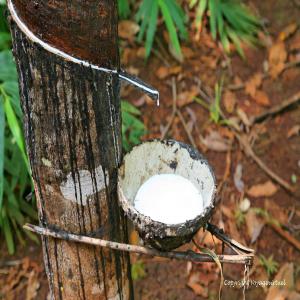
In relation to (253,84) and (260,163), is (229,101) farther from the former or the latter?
(260,163)

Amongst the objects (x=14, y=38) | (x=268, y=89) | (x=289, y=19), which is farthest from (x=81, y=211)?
Result: (x=289, y=19)

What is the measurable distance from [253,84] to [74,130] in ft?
6.89

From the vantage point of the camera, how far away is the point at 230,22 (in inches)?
123

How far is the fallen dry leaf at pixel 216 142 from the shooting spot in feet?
9.12

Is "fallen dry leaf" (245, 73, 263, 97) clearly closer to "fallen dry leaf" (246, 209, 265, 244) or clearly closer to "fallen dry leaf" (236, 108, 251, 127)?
"fallen dry leaf" (236, 108, 251, 127)

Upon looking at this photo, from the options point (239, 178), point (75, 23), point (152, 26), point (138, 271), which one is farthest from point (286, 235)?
point (75, 23)

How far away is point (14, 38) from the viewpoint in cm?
107

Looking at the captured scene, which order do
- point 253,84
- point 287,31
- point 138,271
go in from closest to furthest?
point 138,271
point 253,84
point 287,31

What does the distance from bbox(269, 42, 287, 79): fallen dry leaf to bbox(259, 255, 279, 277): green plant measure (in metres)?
1.19

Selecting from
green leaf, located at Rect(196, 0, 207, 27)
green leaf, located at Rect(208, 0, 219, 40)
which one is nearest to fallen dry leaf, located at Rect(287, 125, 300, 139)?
green leaf, located at Rect(208, 0, 219, 40)

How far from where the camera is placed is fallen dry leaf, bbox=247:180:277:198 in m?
2.63

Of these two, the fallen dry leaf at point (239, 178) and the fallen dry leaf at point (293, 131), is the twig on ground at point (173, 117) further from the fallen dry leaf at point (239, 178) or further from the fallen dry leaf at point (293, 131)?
the fallen dry leaf at point (293, 131)

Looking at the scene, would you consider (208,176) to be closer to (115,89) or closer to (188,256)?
(188,256)

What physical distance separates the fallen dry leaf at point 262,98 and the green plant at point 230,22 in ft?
0.90
